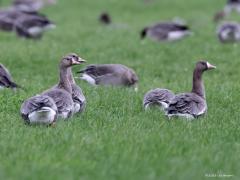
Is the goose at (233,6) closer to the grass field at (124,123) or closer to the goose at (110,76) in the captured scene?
the grass field at (124,123)

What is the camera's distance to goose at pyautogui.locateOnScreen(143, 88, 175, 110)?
1165 cm

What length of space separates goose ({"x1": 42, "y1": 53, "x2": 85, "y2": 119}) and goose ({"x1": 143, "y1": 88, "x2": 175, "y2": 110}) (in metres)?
1.41

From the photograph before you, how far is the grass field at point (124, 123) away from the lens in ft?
25.7

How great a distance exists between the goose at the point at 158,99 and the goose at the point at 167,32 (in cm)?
1066

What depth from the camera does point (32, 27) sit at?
23109mm

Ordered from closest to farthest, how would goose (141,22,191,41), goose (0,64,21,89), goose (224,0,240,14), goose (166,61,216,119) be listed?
goose (166,61,216,119) → goose (0,64,21,89) → goose (141,22,191,41) → goose (224,0,240,14)

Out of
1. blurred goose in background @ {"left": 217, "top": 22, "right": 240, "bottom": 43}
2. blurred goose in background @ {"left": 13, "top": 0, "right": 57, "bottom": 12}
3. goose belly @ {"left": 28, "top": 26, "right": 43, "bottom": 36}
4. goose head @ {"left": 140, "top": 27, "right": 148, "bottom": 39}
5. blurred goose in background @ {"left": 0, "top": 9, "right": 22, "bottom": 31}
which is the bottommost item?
blurred goose in background @ {"left": 217, "top": 22, "right": 240, "bottom": 43}

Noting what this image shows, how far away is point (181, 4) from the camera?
3872 centimetres

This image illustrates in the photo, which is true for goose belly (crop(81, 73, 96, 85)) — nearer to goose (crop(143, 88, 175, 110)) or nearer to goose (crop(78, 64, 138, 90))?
goose (crop(78, 64, 138, 90))

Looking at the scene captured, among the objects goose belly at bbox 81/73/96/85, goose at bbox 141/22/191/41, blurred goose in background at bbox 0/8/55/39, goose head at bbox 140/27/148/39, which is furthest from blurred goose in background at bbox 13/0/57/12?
goose belly at bbox 81/73/96/85

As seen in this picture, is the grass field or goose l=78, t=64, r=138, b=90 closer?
the grass field

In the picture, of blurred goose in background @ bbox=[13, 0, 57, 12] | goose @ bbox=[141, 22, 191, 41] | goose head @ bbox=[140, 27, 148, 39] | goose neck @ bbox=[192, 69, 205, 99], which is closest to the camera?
goose neck @ bbox=[192, 69, 205, 99]

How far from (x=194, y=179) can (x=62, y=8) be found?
100 ft

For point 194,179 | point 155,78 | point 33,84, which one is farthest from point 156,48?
point 194,179
